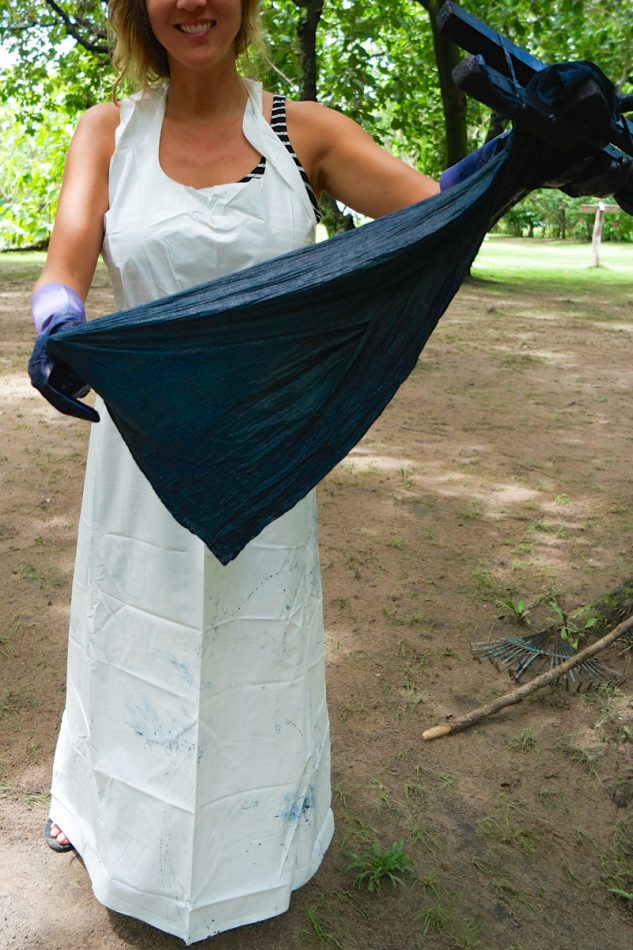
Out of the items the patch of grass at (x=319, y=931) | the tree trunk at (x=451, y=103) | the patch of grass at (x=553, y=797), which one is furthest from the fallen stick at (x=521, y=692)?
the tree trunk at (x=451, y=103)

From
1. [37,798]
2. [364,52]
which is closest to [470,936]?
[37,798]

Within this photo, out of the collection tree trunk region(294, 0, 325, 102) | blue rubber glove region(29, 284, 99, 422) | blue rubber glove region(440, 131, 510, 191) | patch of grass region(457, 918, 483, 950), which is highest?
tree trunk region(294, 0, 325, 102)

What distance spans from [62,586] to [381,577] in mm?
1261

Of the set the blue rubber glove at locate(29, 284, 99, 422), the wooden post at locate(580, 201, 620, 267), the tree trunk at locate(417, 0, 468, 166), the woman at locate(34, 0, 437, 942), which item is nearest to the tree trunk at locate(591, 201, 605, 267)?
the wooden post at locate(580, 201, 620, 267)

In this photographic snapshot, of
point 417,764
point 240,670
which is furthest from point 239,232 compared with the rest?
point 417,764

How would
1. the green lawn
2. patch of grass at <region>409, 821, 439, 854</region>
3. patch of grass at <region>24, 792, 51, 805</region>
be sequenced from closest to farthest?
1. patch of grass at <region>409, 821, 439, 854</region>
2. patch of grass at <region>24, 792, 51, 805</region>
3. the green lawn

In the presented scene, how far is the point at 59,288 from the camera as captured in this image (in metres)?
1.55

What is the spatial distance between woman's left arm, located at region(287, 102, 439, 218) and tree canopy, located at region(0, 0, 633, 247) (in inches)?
143

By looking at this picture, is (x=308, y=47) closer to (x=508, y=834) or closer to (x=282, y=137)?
(x=282, y=137)

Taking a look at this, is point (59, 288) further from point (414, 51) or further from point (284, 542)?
point (414, 51)

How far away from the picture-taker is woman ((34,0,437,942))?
1.62 m

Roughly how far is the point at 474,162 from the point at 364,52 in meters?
7.55

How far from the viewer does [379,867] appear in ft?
7.04

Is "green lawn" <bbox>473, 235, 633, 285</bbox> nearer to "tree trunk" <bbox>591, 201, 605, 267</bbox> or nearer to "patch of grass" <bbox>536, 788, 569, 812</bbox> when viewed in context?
"tree trunk" <bbox>591, 201, 605, 267</bbox>
